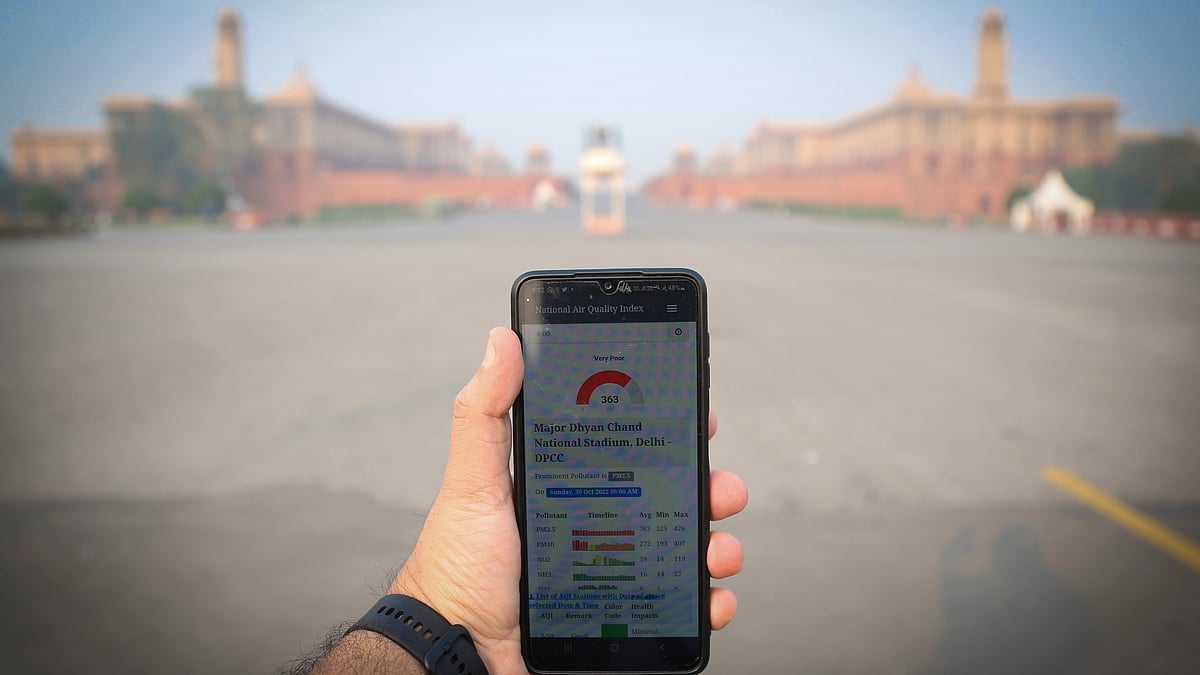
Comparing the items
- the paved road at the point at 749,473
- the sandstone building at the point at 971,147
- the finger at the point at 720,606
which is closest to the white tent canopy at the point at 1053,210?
the sandstone building at the point at 971,147

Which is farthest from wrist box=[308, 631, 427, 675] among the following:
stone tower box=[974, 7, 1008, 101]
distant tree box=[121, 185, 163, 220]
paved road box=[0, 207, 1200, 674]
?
stone tower box=[974, 7, 1008, 101]

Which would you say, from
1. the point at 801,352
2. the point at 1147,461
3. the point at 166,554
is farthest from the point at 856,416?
the point at 166,554

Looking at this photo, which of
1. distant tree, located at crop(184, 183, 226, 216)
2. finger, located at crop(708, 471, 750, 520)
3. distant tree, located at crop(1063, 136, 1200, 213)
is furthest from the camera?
distant tree, located at crop(184, 183, 226, 216)

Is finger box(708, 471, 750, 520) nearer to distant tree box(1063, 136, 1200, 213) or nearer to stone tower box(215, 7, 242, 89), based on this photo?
distant tree box(1063, 136, 1200, 213)

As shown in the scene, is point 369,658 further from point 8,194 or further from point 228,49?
point 228,49

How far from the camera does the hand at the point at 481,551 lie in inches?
58.7

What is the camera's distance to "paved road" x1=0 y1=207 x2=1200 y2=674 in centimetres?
343

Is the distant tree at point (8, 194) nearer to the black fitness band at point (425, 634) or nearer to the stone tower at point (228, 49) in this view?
the stone tower at point (228, 49)

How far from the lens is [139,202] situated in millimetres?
44625

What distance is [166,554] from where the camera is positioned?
4254mm

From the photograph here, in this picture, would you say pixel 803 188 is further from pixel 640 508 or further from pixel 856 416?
pixel 640 508

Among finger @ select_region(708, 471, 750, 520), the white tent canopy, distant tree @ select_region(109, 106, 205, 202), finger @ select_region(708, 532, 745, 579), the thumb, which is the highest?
distant tree @ select_region(109, 106, 205, 202)

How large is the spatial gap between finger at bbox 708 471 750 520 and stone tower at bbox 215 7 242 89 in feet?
208

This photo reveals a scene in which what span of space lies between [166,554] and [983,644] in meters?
3.58
